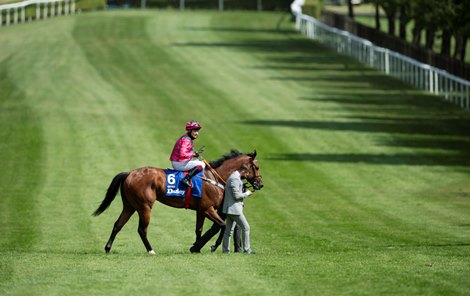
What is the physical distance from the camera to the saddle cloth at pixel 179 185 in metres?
21.0

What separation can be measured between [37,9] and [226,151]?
38.3m

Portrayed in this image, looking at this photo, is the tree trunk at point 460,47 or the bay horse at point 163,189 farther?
the tree trunk at point 460,47

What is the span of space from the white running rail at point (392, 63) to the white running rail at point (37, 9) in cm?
1450

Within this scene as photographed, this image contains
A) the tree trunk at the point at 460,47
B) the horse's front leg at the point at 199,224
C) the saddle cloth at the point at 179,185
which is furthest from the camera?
the tree trunk at the point at 460,47

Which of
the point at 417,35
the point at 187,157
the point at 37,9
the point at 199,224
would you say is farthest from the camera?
the point at 37,9

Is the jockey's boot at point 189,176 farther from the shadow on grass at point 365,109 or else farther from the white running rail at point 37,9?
the white running rail at point 37,9

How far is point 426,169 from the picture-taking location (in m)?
33.9

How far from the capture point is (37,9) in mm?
71562

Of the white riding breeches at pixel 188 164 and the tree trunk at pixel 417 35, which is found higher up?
the white riding breeches at pixel 188 164

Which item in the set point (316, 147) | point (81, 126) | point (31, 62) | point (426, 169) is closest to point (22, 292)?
point (426, 169)

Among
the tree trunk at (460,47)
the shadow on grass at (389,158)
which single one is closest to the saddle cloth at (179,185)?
the shadow on grass at (389,158)

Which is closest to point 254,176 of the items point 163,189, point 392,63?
point 163,189

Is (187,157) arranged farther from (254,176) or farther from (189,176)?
(254,176)

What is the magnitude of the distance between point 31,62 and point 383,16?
130 ft
